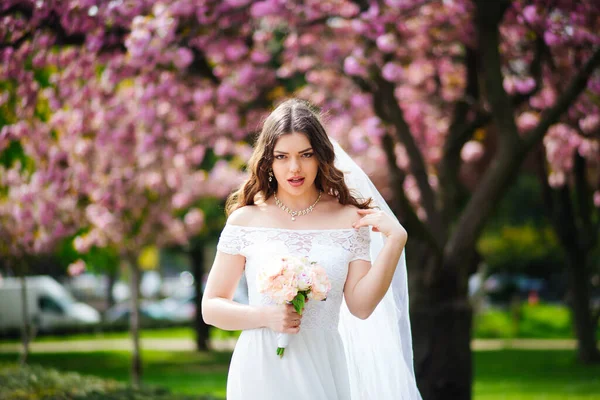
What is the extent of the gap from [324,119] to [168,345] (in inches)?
721

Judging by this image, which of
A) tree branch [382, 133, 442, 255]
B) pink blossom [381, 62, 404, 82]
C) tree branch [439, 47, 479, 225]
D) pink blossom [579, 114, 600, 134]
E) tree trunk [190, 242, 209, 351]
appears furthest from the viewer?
tree trunk [190, 242, 209, 351]

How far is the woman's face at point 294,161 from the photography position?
11.5 ft

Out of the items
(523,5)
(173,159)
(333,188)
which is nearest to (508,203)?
(173,159)

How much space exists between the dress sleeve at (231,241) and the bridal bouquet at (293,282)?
0.30 metres

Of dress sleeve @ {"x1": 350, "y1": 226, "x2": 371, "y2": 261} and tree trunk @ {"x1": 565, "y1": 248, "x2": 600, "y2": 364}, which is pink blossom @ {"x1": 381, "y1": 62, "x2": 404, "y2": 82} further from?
tree trunk @ {"x1": 565, "y1": 248, "x2": 600, "y2": 364}

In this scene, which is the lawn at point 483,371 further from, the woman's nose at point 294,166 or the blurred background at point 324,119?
the woman's nose at point 294,166

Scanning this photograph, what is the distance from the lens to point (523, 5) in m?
7.06

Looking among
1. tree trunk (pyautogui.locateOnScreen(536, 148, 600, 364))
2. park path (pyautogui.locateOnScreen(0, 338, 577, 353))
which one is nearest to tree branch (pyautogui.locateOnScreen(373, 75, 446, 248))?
tree trunk (pyautogui.locateOnScreen(536, 148, 600, 364))

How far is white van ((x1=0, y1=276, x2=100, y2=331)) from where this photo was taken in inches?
1004

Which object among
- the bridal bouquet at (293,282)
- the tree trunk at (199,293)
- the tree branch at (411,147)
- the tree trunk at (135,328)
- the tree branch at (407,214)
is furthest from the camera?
the tree trunk at (199,293)

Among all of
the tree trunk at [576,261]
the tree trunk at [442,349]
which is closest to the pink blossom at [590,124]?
the tree trunk at [442,349]

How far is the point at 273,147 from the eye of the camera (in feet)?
11.7

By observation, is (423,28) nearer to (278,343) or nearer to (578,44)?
(578,44)

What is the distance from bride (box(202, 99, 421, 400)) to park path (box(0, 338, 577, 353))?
14949mm
